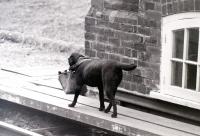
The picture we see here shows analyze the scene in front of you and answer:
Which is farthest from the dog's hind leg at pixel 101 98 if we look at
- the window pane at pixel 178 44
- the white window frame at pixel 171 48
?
the window pane at pixel 178 44

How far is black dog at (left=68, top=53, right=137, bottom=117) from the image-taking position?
8211 mm

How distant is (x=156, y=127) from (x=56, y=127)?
240 cm

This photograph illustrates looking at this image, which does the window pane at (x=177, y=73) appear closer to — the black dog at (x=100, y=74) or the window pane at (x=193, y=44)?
the window pane at (x=193, y=44)

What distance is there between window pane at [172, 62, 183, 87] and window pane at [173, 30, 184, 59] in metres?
0.12

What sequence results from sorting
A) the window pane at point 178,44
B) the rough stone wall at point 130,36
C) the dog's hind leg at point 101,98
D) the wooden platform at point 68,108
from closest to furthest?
1. the wooden platform at point 68,108
2. the window pane at point 178,44
3. the rough stone wall at point 130,36
4. the dog's hind leg at point 101,98

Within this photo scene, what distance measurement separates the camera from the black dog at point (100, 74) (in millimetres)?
8211

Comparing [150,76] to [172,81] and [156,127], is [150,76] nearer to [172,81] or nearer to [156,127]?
[172,81]

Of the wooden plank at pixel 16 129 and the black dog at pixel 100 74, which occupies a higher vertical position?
the black dog at pixel 100 74

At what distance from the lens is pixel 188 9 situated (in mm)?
7812

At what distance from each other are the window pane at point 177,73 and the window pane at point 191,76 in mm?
160

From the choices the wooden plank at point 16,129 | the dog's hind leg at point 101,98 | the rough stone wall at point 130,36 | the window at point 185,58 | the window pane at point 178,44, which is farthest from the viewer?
the wooden plank at point 16,129

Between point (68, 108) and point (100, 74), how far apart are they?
884 mm

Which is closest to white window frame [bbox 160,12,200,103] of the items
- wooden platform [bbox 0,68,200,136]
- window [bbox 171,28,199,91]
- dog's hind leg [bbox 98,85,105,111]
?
window [bbox 171,28,199,91]

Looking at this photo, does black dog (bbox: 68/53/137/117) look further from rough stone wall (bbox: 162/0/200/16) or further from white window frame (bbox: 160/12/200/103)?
rough stone wall (bbox: 162/0/200/16)
